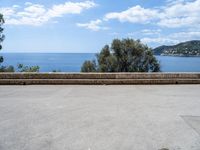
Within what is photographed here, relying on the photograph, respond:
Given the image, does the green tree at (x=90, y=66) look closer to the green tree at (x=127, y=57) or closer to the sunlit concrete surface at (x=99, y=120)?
the green tree at (x=127, y=57)

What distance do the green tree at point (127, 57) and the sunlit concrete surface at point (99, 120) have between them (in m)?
24.0

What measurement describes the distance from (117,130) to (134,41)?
2878 cm

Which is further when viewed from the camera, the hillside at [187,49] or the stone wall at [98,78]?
the hillside at [187,49]

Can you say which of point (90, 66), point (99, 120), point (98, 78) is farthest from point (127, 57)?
point (99, 120)

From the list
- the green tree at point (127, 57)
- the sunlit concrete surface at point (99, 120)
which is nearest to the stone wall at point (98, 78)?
the sunlit concrete surface at point (99, 120)

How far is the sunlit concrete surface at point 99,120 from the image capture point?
3924mm

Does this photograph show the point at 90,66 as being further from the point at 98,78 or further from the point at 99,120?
the point at 99,120

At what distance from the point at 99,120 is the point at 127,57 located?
91.6ft

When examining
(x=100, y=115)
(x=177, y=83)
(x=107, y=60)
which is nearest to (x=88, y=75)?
(x=177, y=83)

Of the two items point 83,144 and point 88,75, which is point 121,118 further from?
point 88,75

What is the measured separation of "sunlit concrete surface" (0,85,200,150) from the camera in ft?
12.9

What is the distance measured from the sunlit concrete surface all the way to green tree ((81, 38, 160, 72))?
24039 mm

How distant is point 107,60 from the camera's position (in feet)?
105

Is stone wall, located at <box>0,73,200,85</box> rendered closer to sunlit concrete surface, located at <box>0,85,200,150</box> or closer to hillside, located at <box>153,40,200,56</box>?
sunlit concrete surface, located at <box>0,85,200,150</box>
